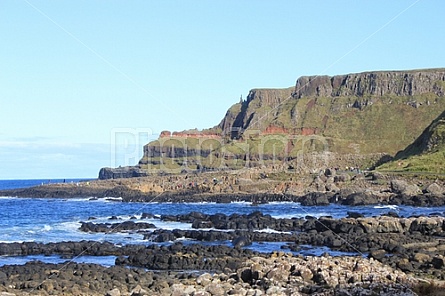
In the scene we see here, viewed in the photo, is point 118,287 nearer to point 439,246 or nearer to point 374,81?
point 439,246

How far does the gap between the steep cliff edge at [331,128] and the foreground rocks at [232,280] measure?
10684cm

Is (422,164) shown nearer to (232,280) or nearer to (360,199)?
(360,199)

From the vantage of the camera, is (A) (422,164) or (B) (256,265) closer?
(B) (256,265)

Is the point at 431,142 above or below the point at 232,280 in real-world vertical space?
above

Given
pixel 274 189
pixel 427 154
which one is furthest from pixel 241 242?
pixel 427 154

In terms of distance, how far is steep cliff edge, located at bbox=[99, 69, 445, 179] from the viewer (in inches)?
5842

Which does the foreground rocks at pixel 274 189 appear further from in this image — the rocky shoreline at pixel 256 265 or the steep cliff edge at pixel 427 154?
the rocky shoreline at pixel 256 265

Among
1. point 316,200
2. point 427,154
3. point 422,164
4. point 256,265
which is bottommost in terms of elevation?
point 256,265

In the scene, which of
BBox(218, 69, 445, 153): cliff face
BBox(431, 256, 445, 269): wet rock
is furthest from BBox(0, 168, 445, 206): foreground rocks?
BBox(218, 69, 445, 153): cliff face

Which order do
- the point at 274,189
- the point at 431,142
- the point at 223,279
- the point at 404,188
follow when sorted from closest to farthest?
1. the point at 223,279
2. the point at 404,188
3. the point at 274,189
4. the point at 431,142

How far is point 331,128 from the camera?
535 ft

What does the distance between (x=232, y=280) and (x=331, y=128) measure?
14061 cm

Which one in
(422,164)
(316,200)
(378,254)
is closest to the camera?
(378,254)

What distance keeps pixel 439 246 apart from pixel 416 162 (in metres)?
64.3
